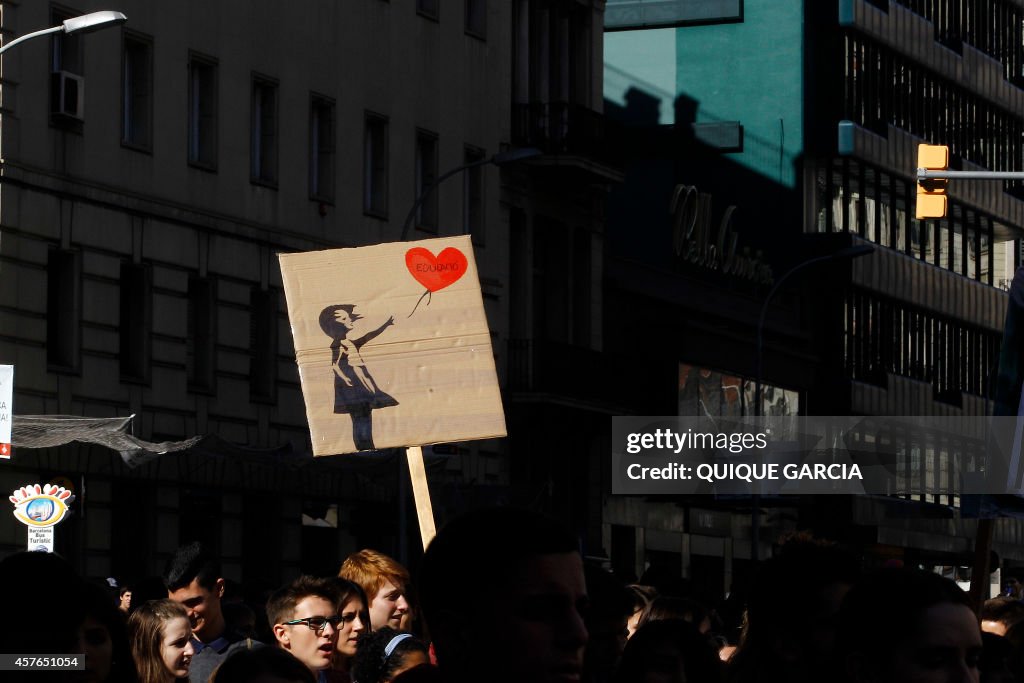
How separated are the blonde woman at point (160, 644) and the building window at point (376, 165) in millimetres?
27905

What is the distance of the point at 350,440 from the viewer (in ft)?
40.1

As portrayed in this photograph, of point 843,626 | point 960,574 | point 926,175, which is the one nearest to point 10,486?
point 926,175

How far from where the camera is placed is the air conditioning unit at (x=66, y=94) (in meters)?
28.9

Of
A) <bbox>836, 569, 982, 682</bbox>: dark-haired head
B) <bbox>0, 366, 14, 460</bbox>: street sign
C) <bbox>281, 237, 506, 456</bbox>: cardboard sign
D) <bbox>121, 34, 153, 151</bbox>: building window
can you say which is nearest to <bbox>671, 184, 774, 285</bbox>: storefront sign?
<bbox>121, 34, 153, 151</bbox>: building window

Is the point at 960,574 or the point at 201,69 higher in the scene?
the point at 201,69

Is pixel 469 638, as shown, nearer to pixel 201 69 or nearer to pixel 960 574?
pixel 201 69

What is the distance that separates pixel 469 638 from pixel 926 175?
20.8 meters

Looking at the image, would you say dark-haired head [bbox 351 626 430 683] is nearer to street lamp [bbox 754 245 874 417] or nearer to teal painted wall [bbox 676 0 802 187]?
street lamp [bbox 754 245 874 417]

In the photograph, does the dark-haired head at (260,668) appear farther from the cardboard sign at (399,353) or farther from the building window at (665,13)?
the building window at (665,13)

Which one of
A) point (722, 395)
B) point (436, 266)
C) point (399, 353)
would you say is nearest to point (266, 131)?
point (722, 395)

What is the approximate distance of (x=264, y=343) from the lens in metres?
34.4

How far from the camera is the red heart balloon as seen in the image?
39.9 feet

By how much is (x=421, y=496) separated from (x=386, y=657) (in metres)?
2.21

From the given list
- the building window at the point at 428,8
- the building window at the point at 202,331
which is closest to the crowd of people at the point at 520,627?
the building window at the point at 202,331
